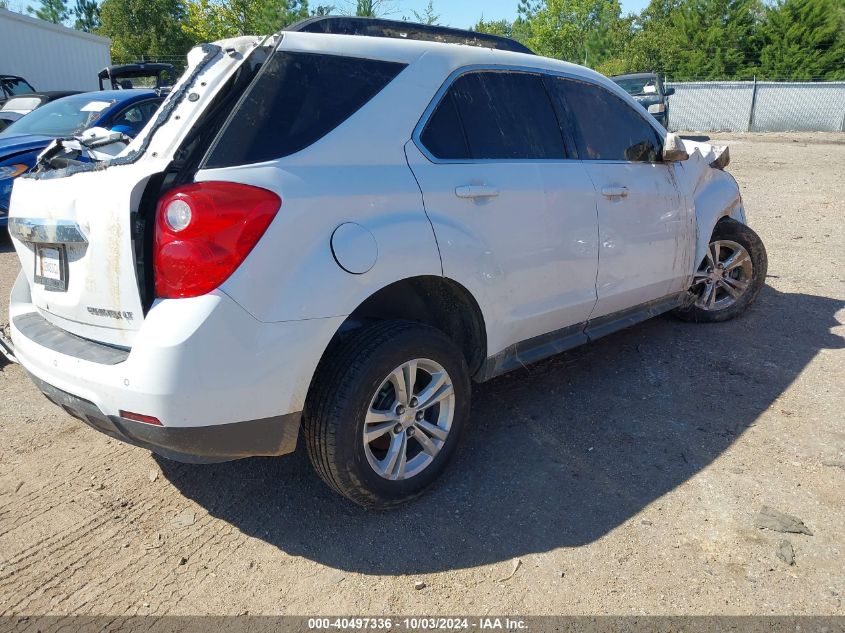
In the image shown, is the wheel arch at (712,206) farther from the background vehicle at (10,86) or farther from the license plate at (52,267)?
the background vehicle at (10,86)

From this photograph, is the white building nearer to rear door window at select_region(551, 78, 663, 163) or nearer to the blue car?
the blue car

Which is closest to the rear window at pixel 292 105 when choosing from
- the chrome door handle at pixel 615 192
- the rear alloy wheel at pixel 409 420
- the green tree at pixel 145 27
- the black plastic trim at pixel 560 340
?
the rear alloy wheel at pixel 409 420

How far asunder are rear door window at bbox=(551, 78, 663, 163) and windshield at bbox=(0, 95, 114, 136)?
20.4 ft

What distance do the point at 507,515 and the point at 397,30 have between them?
2.37m

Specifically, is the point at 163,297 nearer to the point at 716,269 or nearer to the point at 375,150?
the point at 375,150

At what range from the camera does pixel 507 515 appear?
9.41 ft

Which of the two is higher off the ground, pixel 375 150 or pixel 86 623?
pixel 375 150

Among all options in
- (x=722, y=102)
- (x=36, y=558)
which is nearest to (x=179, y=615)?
(x=36, y=558)

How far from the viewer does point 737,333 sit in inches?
196

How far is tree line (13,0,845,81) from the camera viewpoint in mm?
35969

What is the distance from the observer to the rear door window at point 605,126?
12.2ft

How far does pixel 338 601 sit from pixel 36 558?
4.15 feet

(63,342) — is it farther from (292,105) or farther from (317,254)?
(292,105)

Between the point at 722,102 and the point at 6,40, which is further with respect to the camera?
the point at 722,102
